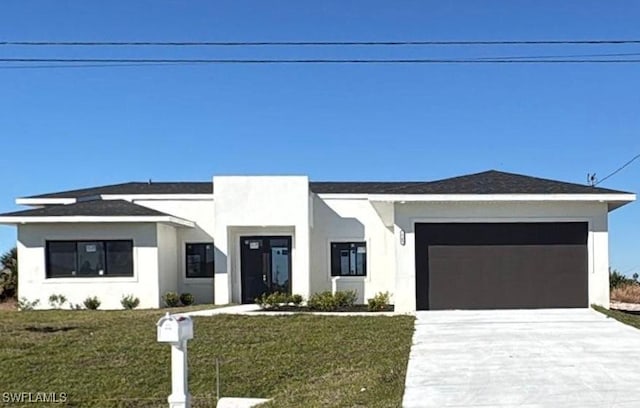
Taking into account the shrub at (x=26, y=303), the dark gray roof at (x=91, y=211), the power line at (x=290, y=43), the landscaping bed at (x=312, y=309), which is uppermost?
the power line at (x=290, y=43)

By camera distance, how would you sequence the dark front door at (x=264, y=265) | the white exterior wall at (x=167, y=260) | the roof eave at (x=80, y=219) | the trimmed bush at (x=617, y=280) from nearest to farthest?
the roof eave at (x=80, y=219) < the white exterior wall at (x=167, y=260) < the dark front door at (x=264, y=265) < the trimmed bush at (x=617, y=280)

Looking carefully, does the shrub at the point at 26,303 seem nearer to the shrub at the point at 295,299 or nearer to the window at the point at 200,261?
the window at the point at 200,261

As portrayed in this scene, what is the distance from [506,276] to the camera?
17016 millimetres

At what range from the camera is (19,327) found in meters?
13.7

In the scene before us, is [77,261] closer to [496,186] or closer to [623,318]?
[496,186]

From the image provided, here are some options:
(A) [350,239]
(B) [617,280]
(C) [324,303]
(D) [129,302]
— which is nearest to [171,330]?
(C) [324,303]

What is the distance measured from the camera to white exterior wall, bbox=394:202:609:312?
55.5 ft

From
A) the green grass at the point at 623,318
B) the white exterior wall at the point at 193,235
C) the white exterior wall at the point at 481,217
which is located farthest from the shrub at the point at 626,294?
the white exterior wall at the point at 193,235

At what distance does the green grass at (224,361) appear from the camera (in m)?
7.86

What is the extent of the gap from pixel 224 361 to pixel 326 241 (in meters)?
12.0

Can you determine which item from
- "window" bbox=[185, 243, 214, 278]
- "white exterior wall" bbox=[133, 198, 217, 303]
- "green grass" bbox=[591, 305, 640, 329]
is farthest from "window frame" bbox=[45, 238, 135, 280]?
"green grass" bbox=[591, 305, 640, 329]

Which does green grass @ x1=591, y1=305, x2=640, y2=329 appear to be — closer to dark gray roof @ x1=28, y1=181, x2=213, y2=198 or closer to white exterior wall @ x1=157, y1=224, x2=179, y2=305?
white exterior wall @ x1=157, y1=224, x2=179, y2=305

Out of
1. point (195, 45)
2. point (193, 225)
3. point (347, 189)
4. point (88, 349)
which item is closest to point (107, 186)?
point (193, 225)

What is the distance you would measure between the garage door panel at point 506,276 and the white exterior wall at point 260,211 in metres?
4.85
